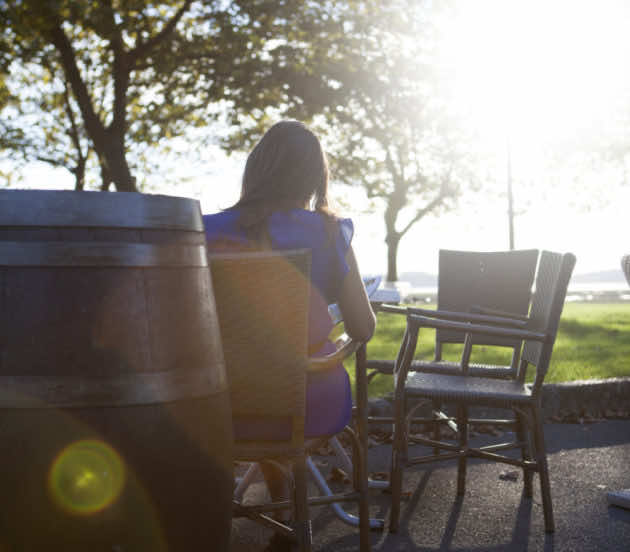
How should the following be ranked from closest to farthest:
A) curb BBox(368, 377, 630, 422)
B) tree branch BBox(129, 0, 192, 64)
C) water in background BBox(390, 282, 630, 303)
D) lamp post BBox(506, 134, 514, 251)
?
1. curb BBox(368, 377, 630, 422)
2. tree branch BBox(129, 0, 192, 64)
3. water in background BBox(390, 282, 630, 303)
4. lamp post BBox(506, 134, 514, 251)

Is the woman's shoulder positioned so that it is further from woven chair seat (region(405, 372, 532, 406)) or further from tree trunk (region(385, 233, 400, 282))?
tree trunk (region(385, 233, 400, 282))

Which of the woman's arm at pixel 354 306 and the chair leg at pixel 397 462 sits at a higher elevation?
the woman's arm at pixel 354 306

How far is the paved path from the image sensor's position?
349 centimetres

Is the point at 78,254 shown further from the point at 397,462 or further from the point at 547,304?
the point at 547,304

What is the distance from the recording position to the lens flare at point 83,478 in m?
1.77

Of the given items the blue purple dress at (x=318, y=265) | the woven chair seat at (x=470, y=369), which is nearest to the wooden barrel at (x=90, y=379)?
the blue purple dress at (x=318, y=265)

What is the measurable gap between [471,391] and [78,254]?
2.39m

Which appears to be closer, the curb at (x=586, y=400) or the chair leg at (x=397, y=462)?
the chair leg at (x=397, y=462)

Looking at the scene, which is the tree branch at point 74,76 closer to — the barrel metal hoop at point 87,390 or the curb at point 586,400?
the curb at point 586,400

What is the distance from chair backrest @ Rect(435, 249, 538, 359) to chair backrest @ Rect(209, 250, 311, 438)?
2.37 m

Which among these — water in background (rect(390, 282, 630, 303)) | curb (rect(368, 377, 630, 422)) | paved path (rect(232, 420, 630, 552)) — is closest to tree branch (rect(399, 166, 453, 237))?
water in background (rect(390, 282, 630, 303))

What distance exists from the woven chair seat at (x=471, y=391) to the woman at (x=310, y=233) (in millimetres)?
818

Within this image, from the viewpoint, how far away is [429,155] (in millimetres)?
26812

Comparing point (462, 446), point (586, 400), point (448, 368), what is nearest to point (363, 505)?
point (462, 446)
